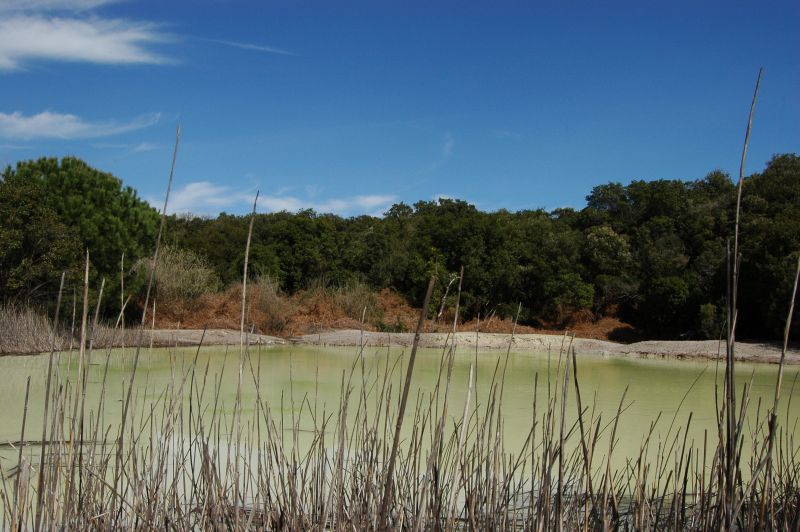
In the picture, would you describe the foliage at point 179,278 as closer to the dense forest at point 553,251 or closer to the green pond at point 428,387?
the dense forest at point 553,251

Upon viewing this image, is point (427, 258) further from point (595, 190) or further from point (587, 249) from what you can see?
point (595, 190)

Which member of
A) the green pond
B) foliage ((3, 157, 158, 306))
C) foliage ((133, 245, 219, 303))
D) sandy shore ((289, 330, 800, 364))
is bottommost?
the green pond

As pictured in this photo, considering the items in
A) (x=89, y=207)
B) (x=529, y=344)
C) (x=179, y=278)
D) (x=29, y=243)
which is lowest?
(x=529, y=344)

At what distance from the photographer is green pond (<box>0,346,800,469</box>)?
500cm

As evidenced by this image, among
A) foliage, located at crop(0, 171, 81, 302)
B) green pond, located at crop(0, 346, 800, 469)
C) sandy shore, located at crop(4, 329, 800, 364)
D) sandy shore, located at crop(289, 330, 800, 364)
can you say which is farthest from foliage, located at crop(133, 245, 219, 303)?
green pond, located at crop(0, 346, 800, 469)

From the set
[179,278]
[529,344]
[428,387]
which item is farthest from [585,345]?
[179,278]

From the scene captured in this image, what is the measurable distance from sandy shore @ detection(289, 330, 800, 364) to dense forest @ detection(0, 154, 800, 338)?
81 centimetres

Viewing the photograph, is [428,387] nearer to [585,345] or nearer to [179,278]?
[585,345]

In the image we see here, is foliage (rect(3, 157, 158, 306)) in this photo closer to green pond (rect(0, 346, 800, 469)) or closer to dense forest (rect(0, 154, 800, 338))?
dense forest (rect(0, 154, 800, 338))

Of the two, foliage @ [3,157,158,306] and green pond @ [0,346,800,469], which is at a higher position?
foliage @ [3,157,158,306]

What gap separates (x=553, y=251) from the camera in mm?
17688

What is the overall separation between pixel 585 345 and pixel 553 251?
5009mm

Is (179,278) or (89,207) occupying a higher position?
(89,207)

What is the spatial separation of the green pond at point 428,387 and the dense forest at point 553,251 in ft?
10.6
